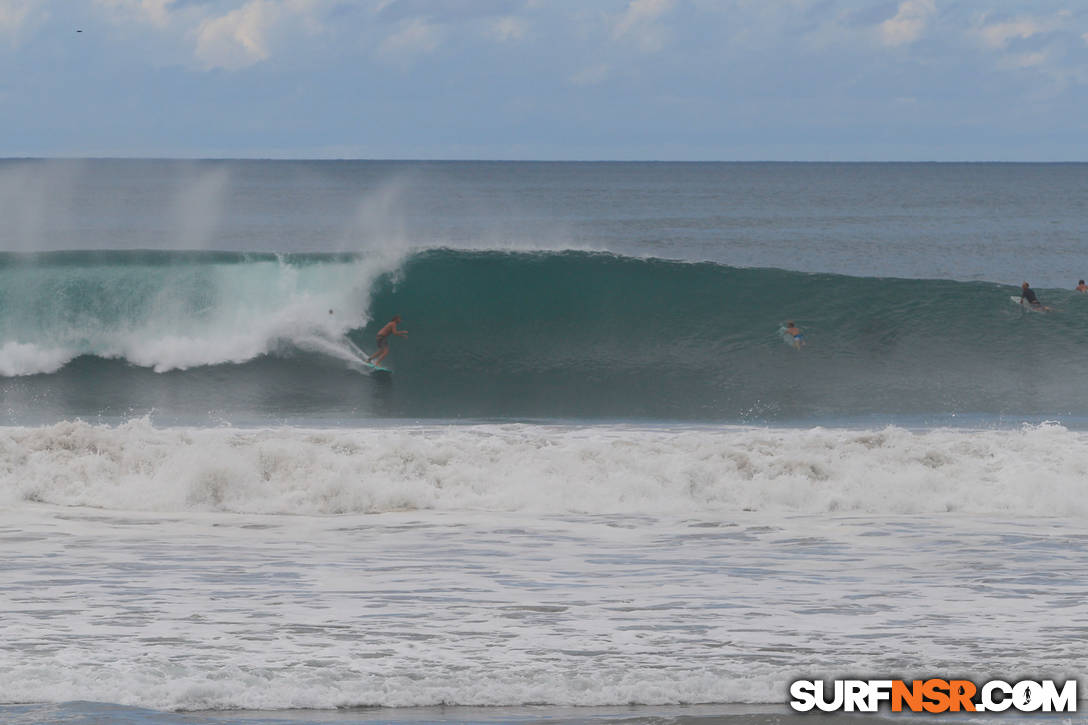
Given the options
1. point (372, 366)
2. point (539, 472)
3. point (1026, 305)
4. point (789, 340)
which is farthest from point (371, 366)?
point (1026, 305)

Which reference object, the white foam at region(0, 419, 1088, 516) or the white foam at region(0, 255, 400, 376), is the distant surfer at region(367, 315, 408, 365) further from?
the white foam at region(0, 419, 1088, 516)

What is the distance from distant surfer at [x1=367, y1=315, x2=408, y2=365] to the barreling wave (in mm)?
194

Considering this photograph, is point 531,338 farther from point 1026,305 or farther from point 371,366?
point 1026,305

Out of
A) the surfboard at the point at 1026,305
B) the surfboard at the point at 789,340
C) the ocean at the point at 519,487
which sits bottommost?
the ocean at the point at 519,487

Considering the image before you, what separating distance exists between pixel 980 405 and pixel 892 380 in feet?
5.66

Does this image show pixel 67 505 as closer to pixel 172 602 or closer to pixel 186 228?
pixel 172 602

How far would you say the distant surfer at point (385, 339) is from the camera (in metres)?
19.5

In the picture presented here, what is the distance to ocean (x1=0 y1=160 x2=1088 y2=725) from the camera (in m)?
6.38

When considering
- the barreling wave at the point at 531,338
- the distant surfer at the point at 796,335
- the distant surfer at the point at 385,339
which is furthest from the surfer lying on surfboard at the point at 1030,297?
the distant surfer at the point at 385,339

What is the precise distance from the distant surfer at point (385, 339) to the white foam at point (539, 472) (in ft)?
21.8

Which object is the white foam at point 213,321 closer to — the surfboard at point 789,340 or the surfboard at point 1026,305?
the surfboard at point 789,340

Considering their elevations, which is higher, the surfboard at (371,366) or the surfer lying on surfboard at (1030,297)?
the surfer lying on surfboard at (1030,297)
